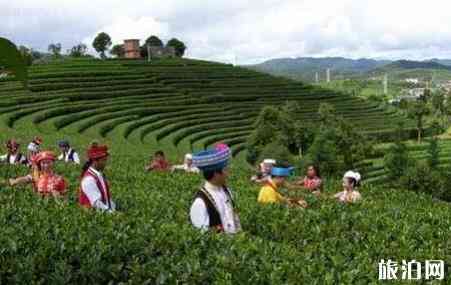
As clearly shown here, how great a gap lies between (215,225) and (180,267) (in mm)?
943

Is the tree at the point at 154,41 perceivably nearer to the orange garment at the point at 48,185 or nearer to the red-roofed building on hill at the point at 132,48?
the red-roofed building on hill at the point at 132,48

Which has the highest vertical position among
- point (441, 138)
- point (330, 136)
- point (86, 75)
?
point (86, 75)

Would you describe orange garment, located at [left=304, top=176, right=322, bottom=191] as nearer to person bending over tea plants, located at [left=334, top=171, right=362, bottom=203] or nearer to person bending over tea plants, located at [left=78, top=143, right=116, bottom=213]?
person bending over tea plants, located at [left=334, top=171, right=362, bottom=203]

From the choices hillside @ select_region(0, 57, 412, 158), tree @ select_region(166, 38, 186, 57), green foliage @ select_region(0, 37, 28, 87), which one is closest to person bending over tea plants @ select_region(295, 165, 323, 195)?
green foliage @ select_region(0, 37, 28, 87)

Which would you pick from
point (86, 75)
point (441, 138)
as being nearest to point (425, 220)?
point (86, 75)

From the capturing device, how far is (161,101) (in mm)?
52438

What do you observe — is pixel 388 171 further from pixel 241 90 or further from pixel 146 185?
pixel 146 185

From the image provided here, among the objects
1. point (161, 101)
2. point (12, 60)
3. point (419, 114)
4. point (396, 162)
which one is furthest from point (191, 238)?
point (419, 114)

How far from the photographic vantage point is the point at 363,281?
14.7 feet

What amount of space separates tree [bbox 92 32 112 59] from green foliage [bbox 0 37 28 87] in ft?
335

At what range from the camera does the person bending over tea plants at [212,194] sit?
5.12m

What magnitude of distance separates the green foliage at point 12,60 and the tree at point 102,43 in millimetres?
102033

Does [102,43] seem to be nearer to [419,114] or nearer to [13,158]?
[419,114]

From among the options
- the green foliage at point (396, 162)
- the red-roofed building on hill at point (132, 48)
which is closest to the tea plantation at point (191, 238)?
the green foliage at point (396, 162)
